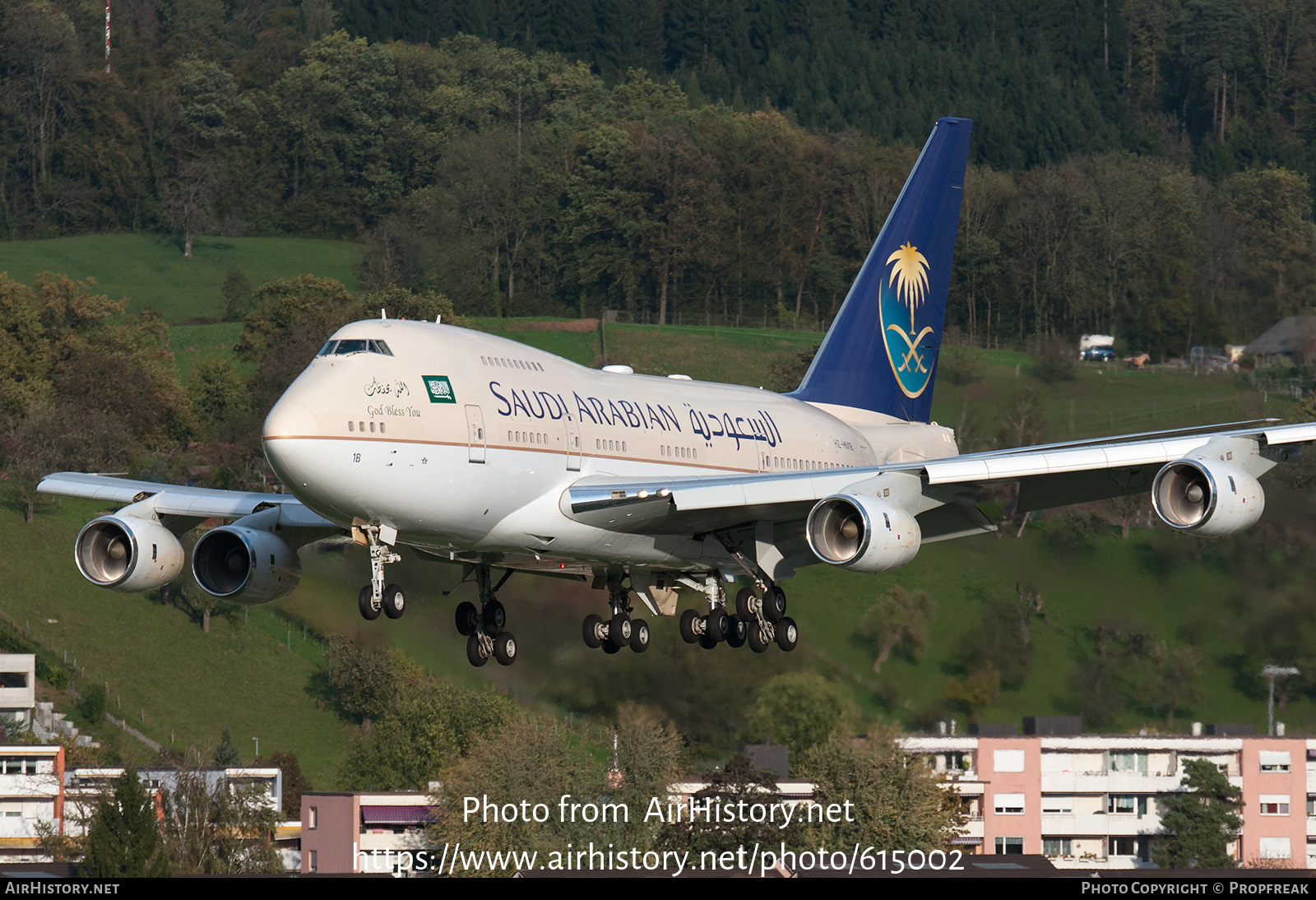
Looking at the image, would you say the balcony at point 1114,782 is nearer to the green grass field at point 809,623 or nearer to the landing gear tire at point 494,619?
the green grass field at point 809,623

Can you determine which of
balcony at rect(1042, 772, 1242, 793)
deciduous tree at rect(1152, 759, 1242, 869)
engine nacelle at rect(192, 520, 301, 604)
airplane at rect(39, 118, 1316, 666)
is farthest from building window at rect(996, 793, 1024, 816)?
engine nacelle at rect(192, 520, 301, 604)

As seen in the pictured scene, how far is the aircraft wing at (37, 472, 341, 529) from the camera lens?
41.4 m

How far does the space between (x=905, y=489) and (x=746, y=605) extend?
192 inches

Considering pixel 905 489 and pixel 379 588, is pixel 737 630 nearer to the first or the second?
pixel 905 489

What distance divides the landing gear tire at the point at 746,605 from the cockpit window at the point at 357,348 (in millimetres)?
10627

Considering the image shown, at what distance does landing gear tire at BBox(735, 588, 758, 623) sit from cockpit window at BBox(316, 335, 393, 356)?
1063cm

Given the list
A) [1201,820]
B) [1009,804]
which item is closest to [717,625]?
[1009,804]

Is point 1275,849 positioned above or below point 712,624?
below

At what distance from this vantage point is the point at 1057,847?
10056cm

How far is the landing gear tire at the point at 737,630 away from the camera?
4159cm

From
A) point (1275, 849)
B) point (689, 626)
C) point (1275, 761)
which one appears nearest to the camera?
point (689, 626)

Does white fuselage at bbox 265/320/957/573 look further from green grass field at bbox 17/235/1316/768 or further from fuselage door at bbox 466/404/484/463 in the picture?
green grass field at bbox 17/235/1316/768

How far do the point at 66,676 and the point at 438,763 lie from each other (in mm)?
18369

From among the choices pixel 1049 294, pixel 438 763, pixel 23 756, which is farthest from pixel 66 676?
pixel 1049 294
